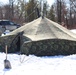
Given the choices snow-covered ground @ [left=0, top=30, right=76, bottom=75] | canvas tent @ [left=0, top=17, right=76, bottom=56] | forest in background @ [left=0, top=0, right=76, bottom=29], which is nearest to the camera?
snow-covered ground @ [left=0, top=30, right=76, bottom=75]

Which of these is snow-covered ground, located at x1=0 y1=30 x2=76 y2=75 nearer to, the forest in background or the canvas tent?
the canvas tent

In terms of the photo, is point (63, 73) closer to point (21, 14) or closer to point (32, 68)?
point (32, 68)

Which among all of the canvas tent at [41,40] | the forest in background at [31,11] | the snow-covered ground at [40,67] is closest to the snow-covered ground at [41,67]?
the snow-covered ground at [40,67]

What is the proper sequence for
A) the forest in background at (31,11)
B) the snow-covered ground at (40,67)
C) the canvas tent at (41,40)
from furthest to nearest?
the forest in background at (31,11) < the canvas tent at (41,40) < the snow-covered ground at (40,67)

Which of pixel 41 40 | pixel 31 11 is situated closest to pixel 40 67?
pixel 41 40

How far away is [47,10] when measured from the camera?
55.9 m

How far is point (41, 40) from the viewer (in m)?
9.37

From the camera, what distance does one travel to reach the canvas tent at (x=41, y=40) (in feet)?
30.7

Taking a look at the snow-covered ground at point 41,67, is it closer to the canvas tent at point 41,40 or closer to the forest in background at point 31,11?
the canvas tent at point 41,40

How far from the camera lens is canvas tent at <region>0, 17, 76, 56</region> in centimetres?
934

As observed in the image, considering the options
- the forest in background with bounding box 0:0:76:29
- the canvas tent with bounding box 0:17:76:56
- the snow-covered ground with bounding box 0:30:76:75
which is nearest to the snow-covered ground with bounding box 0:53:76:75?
the snow-covered ground with bounding box 0:30:76:75

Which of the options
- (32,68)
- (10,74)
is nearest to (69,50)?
(32,68)

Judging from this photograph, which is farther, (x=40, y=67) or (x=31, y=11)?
(x=31, y=11)

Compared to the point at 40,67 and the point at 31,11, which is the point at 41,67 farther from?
the point at 31,11
